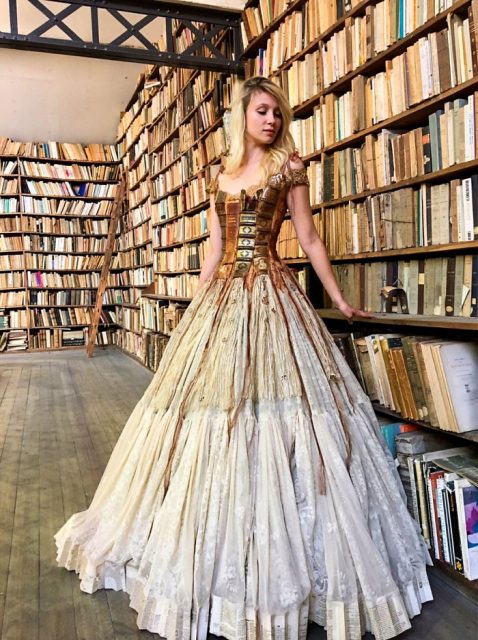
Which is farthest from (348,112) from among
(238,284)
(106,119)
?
(106,119)

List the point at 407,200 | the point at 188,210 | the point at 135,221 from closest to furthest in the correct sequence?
the point at 407,200 → the point at 188,210 → the point at 135,221

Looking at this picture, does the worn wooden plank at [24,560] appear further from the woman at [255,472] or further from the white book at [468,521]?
the white book at [468,521]

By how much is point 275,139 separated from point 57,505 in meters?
1.69

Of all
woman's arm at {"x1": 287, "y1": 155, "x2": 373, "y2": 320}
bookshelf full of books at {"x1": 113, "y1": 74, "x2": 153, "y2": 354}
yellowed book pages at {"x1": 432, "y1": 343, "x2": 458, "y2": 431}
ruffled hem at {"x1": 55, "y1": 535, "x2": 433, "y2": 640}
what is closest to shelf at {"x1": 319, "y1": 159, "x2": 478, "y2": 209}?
woman's arm at {"x1": 287, "y1": 155, "x2": 373, "y2": 320}

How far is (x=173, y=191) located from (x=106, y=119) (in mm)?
3291

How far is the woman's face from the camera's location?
1.68m

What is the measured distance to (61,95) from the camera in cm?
727

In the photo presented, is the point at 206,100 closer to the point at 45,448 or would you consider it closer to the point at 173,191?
the point at 173,191

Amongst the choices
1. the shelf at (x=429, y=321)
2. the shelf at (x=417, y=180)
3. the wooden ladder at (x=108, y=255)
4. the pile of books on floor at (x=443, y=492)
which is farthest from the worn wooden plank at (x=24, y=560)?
the wooden ladder at (x=108, y=255)

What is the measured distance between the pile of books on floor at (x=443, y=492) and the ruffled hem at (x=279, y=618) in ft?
0.81

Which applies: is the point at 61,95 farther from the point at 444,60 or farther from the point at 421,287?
the point at 421,287

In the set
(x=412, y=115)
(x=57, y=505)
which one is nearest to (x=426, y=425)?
(x=412, y=115)

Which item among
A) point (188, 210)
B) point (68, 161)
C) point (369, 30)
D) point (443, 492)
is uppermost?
point (68, 161)

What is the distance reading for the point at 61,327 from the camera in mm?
7762
